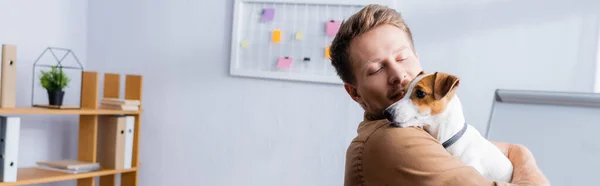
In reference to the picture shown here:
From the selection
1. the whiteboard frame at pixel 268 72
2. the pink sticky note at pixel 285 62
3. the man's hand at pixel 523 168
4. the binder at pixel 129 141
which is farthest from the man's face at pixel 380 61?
the binder at pixel 129 141

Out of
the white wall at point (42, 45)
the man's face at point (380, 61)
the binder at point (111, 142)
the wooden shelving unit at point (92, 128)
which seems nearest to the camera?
the man's face at point (380, 61)

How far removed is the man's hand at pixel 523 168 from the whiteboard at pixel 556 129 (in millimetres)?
989

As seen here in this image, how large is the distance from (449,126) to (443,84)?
0.30 feet

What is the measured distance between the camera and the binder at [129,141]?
3.88 m

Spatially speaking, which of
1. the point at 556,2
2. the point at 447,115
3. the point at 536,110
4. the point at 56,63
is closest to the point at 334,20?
the point at 556,2

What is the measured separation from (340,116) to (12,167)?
1.53 metres

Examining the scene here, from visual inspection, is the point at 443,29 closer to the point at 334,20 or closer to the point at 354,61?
the point at 334,20

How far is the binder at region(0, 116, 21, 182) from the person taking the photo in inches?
129

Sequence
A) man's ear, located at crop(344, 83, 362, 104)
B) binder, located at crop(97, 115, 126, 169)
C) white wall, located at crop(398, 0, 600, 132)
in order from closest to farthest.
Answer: man's ear, located at crop(344, 83, 362, 104) → white wall, located at crop(398, 0, 600, 132) → binder, located at crop(97, 115, 126, 169)

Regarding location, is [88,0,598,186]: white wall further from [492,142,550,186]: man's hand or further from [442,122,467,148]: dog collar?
[442,122,467,148]: dog collar

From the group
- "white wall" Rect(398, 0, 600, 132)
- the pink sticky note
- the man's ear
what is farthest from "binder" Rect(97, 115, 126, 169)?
the man's ear

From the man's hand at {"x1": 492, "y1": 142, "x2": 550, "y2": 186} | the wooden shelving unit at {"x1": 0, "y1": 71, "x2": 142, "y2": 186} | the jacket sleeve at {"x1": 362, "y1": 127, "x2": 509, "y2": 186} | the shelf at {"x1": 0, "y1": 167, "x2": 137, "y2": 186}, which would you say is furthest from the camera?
the wooden shelving unit at {"x1": 0, "y1": 71, "x2": 142, "y2": 186}

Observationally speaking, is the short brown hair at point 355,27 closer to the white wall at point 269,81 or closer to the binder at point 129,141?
the white wall at point 269,81

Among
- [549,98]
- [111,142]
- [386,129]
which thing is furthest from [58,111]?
[386,129]
